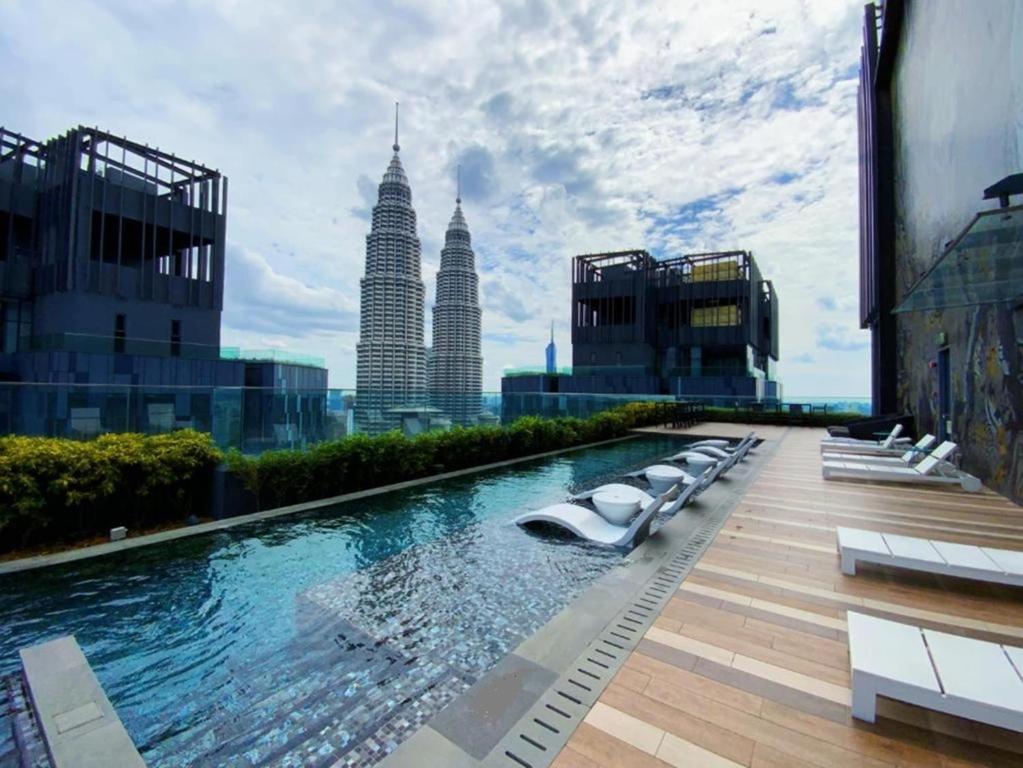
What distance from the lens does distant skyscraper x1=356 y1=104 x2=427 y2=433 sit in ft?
248

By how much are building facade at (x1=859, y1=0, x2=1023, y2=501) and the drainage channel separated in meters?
3.91

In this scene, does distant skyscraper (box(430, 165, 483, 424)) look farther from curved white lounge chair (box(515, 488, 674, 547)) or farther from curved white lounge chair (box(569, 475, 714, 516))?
curved white lounge chair (box(515, 488, 674, 547))

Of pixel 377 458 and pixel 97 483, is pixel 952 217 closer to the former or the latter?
pixel 377 458

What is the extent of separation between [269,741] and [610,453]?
40.3ft

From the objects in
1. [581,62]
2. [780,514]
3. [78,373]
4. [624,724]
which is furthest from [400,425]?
[78,373]

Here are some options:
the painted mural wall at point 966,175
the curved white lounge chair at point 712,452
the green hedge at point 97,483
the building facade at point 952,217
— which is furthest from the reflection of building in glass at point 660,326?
the green hedge at point 97,483

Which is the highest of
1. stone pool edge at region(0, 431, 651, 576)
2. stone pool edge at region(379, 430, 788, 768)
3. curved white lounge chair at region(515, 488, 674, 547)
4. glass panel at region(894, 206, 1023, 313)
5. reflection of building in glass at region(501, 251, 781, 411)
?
reflection of building in glass at region(501, 251, 781, 411)

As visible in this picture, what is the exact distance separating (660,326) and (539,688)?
135 ft

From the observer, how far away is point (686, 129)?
13461 millimetres

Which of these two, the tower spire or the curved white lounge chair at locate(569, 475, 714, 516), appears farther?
the tower spire

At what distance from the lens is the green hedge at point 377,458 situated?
23.8 feet

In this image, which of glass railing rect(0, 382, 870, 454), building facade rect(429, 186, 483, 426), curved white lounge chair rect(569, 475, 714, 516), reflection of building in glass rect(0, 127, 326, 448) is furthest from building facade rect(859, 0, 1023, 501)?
building facade rect(429, 186, 483, 426)

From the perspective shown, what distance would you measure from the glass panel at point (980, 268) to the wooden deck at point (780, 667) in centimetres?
289

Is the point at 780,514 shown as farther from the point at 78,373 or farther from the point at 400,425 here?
the point at 78,373
